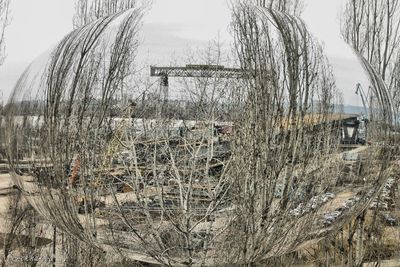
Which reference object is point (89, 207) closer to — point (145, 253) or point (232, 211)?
point (145, 253)

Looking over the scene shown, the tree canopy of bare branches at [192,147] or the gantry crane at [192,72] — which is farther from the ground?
the gantry crane at [192,72]

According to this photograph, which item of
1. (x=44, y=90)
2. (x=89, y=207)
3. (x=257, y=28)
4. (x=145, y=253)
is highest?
(x=257, y=28)

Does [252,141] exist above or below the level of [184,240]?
above

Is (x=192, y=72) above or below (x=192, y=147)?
above

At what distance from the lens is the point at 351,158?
120 centimetres

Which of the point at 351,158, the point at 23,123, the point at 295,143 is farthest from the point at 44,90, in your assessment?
the point at 351,158

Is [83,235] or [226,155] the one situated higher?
[226,155]

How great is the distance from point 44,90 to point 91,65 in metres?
0.15

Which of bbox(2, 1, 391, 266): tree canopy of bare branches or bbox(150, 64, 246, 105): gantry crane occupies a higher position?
bbox(150, 64, 246, 105): gantry crane

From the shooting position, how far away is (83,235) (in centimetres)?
118

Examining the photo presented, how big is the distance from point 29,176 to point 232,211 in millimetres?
517

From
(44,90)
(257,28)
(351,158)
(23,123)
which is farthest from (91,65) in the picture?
(351,158)

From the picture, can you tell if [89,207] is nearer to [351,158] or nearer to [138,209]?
Answer: [138,209]

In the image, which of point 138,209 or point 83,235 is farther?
point 83,235
